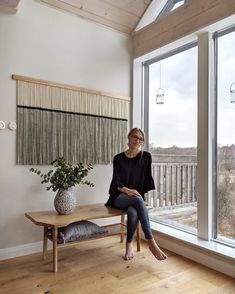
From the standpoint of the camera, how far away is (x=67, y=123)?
3.00m

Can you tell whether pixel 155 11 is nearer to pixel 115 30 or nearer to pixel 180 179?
pixel 115 30

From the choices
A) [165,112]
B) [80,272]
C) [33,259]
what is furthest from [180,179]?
[33,259]

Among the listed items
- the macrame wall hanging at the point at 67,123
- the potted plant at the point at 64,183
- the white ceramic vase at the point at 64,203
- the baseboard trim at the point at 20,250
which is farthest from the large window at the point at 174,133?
the baseboard trim at the point at 20,250

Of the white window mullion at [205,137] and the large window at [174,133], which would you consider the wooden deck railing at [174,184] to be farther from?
the white window mullion at [205,137]

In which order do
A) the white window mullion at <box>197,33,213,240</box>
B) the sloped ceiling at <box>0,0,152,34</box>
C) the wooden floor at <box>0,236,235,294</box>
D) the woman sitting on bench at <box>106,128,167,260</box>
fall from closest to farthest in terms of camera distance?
the wooden floor at <box>0,236,235,294</box> → the white window mullion at <box>197,33,213,240</box> → the woman sitting on bench at <box>106,128,167,260</box> → the sloped ceiling at <box>0,0,152,34</box>

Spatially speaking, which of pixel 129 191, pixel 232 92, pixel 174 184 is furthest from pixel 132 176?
pixel 232 92

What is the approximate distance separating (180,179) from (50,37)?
7.06 feet

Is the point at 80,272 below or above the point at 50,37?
below

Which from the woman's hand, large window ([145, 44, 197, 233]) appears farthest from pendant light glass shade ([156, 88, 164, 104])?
the woman's hand

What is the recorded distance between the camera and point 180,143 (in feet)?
10.4

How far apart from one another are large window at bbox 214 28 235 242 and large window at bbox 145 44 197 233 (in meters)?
0.30

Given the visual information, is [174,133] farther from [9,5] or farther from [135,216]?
[9,5]

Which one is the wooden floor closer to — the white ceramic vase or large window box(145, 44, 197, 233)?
the white ceramic vase

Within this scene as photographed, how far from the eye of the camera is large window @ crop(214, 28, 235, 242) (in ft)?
8.64
